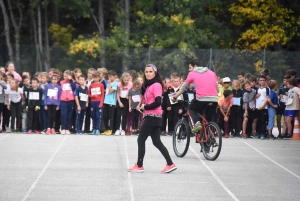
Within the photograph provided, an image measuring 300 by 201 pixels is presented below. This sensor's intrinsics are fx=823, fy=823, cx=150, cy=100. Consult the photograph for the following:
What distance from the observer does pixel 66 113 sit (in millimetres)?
22750

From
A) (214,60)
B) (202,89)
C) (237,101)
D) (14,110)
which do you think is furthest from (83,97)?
(214,60)

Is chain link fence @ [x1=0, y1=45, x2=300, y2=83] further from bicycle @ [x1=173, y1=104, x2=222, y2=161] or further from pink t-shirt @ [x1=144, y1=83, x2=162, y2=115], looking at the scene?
pink t-shirt @ [x1=144, y1=83, x2=162, y2=115]

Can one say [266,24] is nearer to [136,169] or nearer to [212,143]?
[212,143]

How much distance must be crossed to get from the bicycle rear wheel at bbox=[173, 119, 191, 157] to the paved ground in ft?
0.54

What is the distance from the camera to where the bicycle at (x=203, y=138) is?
16.2 metres

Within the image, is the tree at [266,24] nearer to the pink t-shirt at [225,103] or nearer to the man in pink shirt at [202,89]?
the pink t-shirt at [225,103]

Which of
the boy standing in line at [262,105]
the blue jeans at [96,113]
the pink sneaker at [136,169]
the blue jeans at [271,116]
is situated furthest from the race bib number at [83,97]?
the pink sneaker at [136,169]

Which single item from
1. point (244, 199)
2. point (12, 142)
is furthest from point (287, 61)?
point (244, 199)

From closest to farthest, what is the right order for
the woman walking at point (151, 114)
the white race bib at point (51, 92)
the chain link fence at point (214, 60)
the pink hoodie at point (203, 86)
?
the woman walking at point (151, 114)
the pink hoodie at point (203, 86)
the white race bib at point (51, 92)
the chain link fence at point (214, 60)

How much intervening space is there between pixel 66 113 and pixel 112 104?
1322 mm

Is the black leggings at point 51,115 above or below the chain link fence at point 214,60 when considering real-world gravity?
below

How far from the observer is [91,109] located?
22.9 metres

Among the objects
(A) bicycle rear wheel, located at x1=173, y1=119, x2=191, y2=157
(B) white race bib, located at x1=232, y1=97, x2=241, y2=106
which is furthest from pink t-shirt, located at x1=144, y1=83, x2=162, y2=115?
(B) white race bib, located at x1=232, y1=97, x2=241, y2=106

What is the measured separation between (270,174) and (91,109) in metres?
9.14
